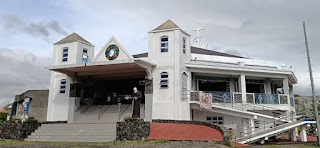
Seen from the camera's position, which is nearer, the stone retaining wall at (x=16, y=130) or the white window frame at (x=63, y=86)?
the stone retaining wall at (x=16, y=130)

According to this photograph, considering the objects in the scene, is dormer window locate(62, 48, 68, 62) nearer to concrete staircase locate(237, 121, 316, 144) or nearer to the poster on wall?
the poster on wall

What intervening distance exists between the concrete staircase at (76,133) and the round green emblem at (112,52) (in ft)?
16.0

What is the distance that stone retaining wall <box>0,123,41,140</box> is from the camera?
16.4 m

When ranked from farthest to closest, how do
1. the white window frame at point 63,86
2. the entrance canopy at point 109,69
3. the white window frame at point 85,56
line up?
the white window frame at point 85,56
the white window frame at point 63,86
the entrance canopy at point 109,69

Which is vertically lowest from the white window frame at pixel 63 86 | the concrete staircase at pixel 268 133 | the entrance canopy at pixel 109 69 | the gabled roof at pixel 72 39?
the concrete staircase at pixel 268 133

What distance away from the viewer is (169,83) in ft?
62.8

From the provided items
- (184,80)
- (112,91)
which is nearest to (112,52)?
(184,80)

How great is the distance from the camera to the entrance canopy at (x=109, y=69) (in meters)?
18.1

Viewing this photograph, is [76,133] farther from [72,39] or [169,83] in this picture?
[72,39]

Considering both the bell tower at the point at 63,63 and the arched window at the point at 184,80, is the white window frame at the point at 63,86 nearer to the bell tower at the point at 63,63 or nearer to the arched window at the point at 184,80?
the bell tower at the point at 63,63

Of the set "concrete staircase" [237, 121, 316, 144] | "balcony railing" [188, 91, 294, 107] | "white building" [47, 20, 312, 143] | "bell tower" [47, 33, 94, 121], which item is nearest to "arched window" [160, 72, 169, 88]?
"white building" [47, 20, 312, 143]

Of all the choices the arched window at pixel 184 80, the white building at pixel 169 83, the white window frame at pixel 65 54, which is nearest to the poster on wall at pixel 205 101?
the white building at pixel 169 83

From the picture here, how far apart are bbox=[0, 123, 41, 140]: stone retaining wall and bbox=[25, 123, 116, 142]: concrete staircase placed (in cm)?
42

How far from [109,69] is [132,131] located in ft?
22.4
